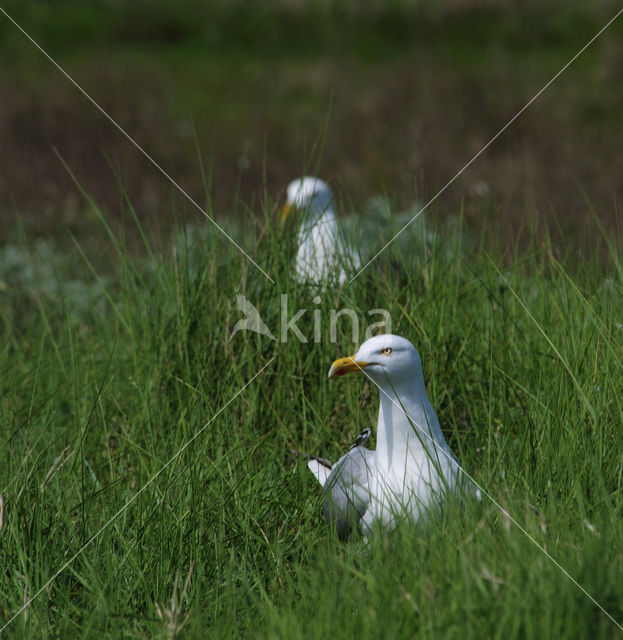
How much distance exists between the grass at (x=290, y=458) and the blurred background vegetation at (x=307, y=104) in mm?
592

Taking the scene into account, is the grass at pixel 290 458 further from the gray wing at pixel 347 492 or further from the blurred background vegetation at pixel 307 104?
the blurred background vegetation at pixel 307 104

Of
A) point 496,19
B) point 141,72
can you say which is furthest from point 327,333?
point 496,19

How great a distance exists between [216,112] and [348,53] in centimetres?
479

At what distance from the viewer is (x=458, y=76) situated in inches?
547

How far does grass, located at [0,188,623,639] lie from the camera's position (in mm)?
2297

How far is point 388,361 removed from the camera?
284 centimetres

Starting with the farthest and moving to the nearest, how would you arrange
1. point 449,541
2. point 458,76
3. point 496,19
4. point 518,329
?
point 496,19 < point 458,76 < point 518,329 < point 449,541

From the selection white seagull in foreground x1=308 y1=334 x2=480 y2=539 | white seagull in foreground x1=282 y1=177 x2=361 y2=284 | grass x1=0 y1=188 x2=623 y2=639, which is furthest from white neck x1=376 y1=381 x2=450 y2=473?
white seagull in foreground x1=282 y1=177 x2=361 y2=284

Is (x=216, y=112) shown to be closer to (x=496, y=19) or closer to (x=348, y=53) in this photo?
(x=348, y=53)

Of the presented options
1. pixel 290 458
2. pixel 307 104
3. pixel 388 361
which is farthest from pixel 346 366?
pixel 307 104

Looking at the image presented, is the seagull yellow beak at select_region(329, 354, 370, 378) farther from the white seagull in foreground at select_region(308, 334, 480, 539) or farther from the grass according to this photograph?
the grass

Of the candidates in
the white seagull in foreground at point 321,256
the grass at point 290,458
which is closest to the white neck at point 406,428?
the grass at point 290,458

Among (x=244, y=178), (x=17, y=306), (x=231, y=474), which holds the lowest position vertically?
(x=244, y=178)

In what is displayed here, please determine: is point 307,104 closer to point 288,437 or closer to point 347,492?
point 288,437
